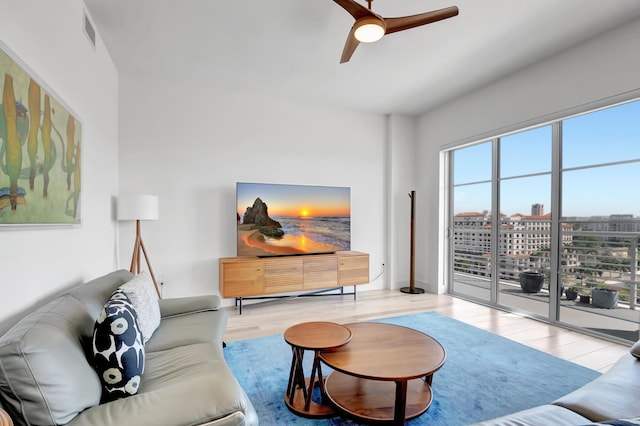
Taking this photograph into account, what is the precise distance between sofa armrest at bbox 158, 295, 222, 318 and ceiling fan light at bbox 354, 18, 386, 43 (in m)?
2.31

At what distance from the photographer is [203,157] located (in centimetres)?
392

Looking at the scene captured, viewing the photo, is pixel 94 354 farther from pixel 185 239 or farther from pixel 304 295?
pixel 304 295

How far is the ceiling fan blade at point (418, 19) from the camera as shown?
209cm

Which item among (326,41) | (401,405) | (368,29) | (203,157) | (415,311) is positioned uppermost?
(326,41)

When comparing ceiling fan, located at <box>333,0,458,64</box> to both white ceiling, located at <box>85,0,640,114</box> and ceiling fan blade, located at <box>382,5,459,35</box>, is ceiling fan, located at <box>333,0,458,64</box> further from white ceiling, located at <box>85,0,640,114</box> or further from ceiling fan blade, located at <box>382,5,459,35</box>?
white ceiling, located at <box>85,0,640,114</box>

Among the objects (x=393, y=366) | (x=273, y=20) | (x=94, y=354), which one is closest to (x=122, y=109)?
(x=273, y=20)

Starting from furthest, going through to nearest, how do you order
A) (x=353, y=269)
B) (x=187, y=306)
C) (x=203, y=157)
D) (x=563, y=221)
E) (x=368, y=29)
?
(x=353, y=269) < (x=203, y=157) < (x=563, y=221) < (x=187, y=306) < (x=368, y=29)

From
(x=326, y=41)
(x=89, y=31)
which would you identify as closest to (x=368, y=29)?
(x=326, y=41)

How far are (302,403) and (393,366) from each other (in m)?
0.67

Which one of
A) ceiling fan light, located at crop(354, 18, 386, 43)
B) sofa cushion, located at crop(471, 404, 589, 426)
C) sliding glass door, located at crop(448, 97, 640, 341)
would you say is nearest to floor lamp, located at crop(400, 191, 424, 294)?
sliding glass door, located at crop(448, 97, 640, 341)

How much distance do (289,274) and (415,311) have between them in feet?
5.40

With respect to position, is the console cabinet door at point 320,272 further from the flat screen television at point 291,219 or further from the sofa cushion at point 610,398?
the sofa cushion at point 610,398

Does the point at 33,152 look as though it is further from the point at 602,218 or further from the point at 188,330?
the point at 602,218

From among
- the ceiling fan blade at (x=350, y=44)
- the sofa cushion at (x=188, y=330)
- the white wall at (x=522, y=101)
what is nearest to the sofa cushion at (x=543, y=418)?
the sofa cushion at (x=188, y=330)
